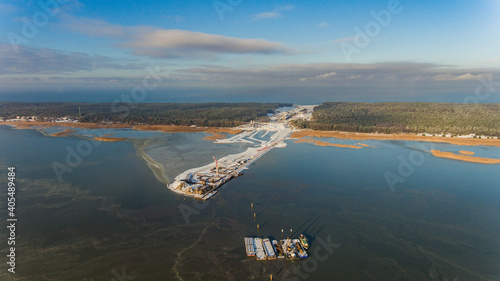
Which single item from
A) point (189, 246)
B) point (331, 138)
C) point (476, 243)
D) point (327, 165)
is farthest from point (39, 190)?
point (331, 138)

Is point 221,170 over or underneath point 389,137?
underneath

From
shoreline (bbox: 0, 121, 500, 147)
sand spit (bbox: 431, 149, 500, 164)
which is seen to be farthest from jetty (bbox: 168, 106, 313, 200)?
sand spit (bbox: 431, 149, 500, 164)

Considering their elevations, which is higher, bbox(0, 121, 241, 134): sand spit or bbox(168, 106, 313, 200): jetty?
bbox(0, 121, 241, 134): sand spit

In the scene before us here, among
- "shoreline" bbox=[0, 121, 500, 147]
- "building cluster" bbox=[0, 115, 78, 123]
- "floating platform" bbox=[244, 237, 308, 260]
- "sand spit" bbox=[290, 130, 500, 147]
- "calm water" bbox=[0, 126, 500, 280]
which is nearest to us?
"calm water" bbox=[0, 126, 500, 280]

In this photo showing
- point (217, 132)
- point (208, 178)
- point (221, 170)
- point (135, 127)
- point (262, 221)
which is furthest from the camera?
point (135, 127)

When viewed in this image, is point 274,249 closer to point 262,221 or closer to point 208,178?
point 262,221

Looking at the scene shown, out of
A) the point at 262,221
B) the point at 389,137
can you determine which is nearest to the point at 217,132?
the point at 389,137

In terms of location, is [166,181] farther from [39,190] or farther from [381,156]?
[381,156]

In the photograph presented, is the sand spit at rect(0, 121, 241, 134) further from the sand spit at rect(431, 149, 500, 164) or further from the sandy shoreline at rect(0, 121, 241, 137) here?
the sand spit at rect(431, 149, 500, 164)
